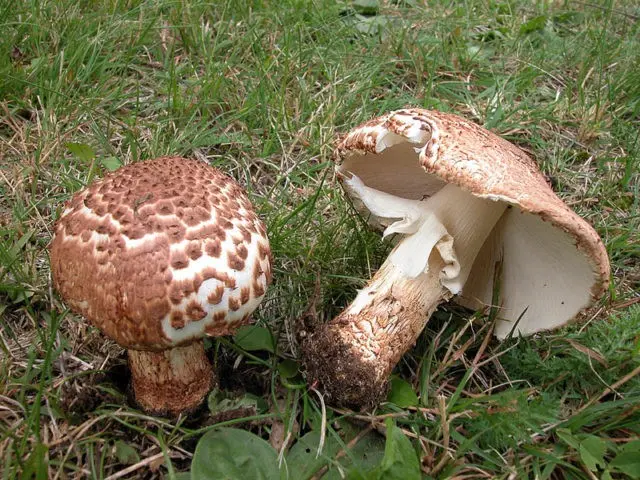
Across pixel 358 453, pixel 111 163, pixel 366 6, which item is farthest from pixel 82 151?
pixel 366 6

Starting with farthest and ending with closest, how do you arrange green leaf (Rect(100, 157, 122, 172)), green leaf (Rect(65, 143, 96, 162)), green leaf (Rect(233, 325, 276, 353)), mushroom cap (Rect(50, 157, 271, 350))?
green leaf (Rect(100, 157, 122, 172))
green leaf (Rect(65, 143, 96, 162))
green leaf (Rect(233, 325, 276, 353))
mushroom cap (Rect(50, 157, 271, 350))

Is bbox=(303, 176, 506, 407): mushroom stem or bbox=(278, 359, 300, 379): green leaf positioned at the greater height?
bbox=(303, 176, 506, 407): mushroom stem

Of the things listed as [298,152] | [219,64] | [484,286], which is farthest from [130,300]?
[219,64]

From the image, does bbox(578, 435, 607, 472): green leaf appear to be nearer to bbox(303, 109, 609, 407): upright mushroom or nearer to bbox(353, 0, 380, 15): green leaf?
bbox(303, 109, 609, 407): upright mushroom

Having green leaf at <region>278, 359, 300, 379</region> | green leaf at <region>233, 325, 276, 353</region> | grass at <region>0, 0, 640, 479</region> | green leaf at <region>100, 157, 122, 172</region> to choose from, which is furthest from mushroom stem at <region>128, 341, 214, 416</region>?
green leaf at <region>100, 157, 122, 172</region>

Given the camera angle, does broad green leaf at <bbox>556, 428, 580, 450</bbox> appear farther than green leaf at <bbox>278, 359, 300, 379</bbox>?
No

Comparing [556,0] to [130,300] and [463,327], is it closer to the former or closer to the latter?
[463,327]
